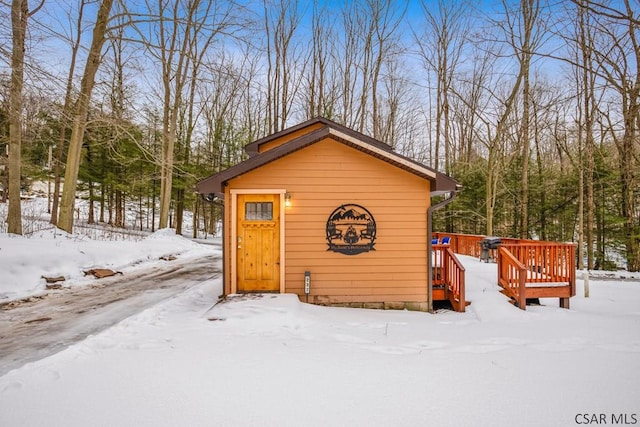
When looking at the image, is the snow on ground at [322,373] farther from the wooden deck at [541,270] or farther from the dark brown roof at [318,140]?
the dark brown roof at [318,140]

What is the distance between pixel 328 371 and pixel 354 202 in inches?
151

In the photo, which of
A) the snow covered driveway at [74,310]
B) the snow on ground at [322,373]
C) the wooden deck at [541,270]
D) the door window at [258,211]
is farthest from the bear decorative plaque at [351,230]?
the snow covered driveway at [74,310]

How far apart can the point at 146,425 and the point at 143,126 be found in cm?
772

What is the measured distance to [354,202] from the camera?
6637 mm

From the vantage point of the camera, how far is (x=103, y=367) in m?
3.31

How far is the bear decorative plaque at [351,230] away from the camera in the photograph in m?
6.60

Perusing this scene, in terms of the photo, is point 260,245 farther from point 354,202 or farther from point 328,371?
point 328,371

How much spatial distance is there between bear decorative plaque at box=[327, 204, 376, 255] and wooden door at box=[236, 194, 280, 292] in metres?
1.17

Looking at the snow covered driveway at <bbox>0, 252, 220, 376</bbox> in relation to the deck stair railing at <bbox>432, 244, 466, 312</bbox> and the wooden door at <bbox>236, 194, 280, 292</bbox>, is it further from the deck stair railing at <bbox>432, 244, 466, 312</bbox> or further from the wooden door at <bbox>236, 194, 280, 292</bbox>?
the deck stair railing at <bbox>432, 244, 466, 312</bbox>

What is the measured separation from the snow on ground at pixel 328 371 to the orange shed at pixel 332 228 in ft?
2.35

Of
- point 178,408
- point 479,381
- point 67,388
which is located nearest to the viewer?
point 178,408

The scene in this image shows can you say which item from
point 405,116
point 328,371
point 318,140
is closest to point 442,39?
point 405,116

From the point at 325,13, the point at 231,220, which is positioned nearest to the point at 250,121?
the point at 325,13

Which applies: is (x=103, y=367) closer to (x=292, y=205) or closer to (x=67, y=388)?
(x=67, y=388)
